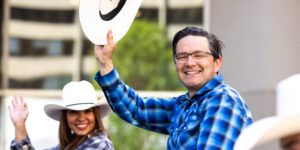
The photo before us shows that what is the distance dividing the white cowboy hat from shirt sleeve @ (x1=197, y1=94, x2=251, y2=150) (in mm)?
580

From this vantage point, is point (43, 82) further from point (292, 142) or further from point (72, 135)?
point (292, 142)

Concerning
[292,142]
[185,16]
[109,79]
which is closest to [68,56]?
[185,16]

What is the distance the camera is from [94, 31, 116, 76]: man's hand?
3326 millimetres

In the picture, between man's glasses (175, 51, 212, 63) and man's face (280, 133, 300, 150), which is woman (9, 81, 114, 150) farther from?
man's face (280, 133, 300, 150)

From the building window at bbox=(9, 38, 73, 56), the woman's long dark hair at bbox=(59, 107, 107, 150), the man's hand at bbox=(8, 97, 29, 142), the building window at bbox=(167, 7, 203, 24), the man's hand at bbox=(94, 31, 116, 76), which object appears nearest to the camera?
the man's hand at bbox=(94, 31, 116, 76)

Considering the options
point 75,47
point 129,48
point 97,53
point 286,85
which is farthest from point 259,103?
point 286,85

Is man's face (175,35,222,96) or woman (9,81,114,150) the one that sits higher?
man's face (175,35,222,96)

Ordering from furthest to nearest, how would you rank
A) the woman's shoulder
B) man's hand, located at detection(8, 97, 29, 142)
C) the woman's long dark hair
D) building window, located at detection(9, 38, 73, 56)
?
building window, located at detection(9, 38, 73, 56) < man's hand, located at detection(8, 97, 29, 142) < the woman's long dark hair < the woman's shoulder

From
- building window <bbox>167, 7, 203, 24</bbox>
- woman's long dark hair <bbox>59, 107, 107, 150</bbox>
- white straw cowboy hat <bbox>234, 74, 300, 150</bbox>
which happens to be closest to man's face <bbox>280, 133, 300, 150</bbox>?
white straw cowboy hat <bbox>234, 74, 300, 150</bbox>

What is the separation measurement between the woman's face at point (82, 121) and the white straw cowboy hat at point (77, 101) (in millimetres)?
31

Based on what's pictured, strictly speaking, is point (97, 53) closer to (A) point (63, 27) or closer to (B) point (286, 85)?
(B) point (286, 85)

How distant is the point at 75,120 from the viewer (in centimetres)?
440

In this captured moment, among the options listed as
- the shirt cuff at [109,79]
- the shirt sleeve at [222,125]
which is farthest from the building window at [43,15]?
the shirt sleeve at [222,125]

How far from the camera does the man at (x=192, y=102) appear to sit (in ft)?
9.82
